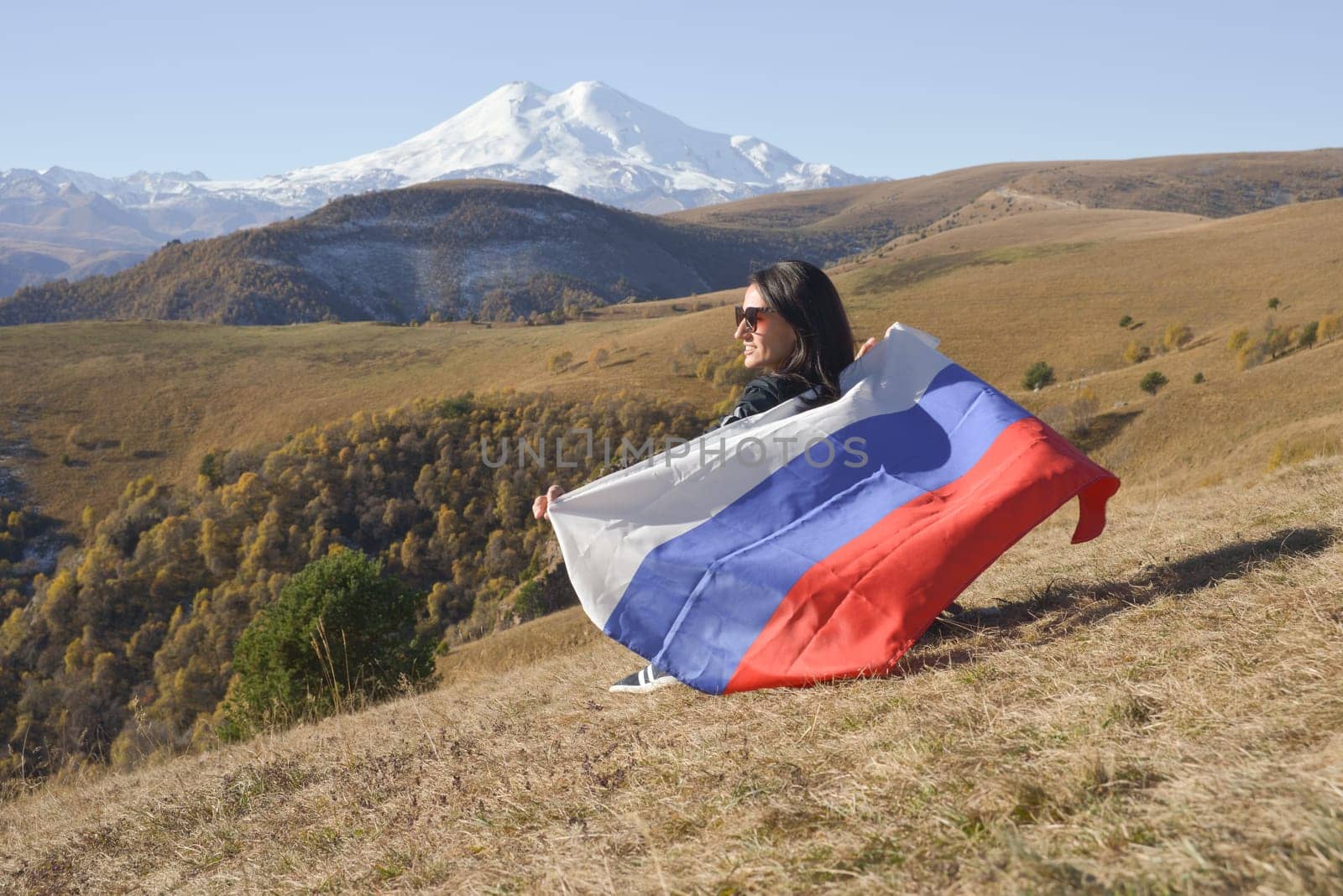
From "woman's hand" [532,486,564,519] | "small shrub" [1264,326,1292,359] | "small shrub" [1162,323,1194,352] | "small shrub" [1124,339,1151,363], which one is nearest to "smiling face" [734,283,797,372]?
"woman's hand" [532,486,564,519]

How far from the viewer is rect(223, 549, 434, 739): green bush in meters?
13.0

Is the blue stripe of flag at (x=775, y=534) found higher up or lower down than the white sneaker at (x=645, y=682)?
higher up

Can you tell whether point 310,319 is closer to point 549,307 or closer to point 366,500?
point 549,307

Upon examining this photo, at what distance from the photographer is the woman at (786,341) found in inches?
216

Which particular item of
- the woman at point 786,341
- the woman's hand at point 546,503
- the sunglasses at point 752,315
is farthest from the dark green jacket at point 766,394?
the woman's hand at point 546,503

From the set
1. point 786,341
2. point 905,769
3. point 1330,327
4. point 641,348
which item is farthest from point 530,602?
point 1330,327

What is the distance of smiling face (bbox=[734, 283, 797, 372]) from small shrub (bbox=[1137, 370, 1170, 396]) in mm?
43244

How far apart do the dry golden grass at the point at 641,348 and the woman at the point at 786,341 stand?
35.4 metres

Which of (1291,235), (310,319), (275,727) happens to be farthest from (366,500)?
(310,319)

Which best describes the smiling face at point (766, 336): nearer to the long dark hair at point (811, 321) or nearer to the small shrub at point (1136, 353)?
the long dark hair at point (811, 321)

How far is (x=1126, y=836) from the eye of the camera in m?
2.42

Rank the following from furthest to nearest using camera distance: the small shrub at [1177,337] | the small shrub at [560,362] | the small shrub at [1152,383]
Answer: the small shrub at [560,362]
the small shrub at [1177,337]
the small shrub at [1152,383]

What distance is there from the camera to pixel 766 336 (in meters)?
5.61

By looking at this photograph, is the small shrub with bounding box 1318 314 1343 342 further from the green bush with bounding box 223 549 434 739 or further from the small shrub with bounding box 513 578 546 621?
the green bush with bounding box 223 549 434 739
